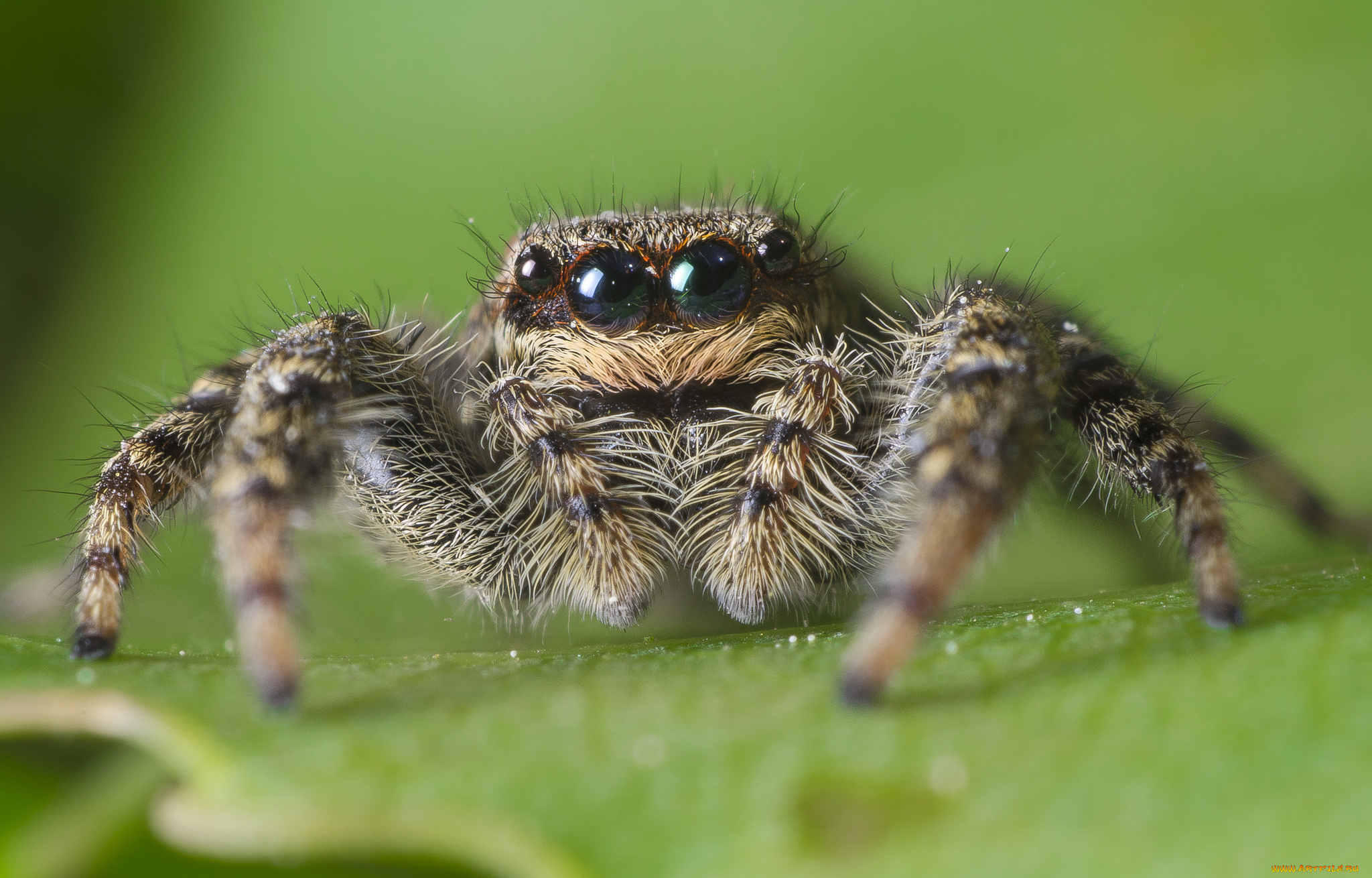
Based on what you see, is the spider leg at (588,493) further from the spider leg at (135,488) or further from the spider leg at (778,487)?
the spider leg at (135,488)

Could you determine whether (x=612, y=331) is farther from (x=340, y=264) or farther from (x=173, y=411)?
(x=340, y=264)

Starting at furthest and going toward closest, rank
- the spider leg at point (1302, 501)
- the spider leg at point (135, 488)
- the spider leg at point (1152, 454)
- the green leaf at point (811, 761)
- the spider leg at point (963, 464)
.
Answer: the spider leg at point (1302, 501) < the spider leg at point (135, 488) < the spider leg at point (1152, 454) < the spider leg at point (963, 464) < the green leaf at point (811, 761)

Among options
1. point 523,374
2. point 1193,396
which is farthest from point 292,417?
point 1193,396

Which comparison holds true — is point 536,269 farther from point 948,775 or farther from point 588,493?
point 948,775

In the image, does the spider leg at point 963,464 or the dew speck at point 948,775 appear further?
the spider leg at point 963,464

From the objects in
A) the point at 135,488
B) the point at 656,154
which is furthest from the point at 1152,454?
the point at 656,154

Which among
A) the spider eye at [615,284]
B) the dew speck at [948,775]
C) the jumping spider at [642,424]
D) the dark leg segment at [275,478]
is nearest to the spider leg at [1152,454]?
the jumping spider at [642,424]

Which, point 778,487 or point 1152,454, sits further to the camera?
point 778,487
